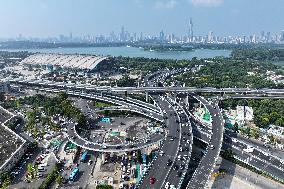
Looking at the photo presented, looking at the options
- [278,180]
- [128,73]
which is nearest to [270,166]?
[278,180]

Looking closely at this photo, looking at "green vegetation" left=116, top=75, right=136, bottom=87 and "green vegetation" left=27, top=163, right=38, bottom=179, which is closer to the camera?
"green vegetation" left=27, top=163, right=38, bottom=179

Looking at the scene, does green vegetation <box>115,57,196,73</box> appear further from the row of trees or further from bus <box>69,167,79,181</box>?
bus <box>69,167,79,181</box>

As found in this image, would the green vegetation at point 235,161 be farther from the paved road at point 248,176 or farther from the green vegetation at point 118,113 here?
the green vegetation at point 118,113

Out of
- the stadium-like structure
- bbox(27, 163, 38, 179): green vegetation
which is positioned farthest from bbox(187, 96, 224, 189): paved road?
the stadium-like structure

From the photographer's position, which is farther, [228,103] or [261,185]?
[228,103]

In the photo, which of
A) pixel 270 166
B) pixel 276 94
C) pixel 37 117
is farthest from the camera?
pixel 276 94

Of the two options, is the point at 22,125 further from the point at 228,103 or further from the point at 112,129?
the point at 228,103
